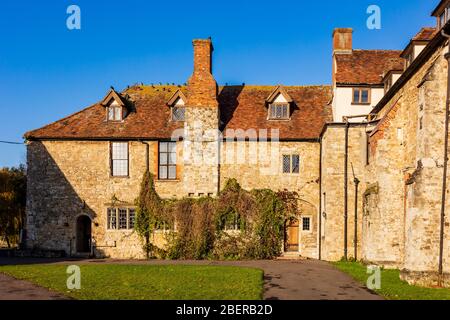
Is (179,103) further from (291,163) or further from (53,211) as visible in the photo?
(53,211)

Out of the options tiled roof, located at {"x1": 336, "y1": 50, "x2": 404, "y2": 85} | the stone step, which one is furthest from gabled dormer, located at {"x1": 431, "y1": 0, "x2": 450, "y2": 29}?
the stone step

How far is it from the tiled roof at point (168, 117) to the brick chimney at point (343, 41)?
9.21 feet

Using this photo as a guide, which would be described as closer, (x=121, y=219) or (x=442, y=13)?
(x=442, y=13)

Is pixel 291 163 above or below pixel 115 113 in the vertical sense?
below

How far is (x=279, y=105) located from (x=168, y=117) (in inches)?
289

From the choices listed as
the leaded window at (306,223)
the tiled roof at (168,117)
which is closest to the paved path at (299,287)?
the leaded window at (306,223)

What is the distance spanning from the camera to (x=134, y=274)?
53.6ft

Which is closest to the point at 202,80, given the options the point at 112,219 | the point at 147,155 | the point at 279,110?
the point at 279,110

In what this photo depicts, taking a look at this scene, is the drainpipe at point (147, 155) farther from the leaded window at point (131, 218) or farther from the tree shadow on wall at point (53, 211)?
the tree shadow on wall at point (53, 211)

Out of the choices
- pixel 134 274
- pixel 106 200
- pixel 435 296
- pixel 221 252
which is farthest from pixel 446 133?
pixel 106 200

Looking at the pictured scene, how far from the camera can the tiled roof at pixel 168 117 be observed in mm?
25547

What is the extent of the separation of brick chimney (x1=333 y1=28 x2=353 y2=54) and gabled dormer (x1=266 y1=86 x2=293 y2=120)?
4.80m

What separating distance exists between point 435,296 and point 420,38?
41.5 ft

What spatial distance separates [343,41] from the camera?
1081 inches
